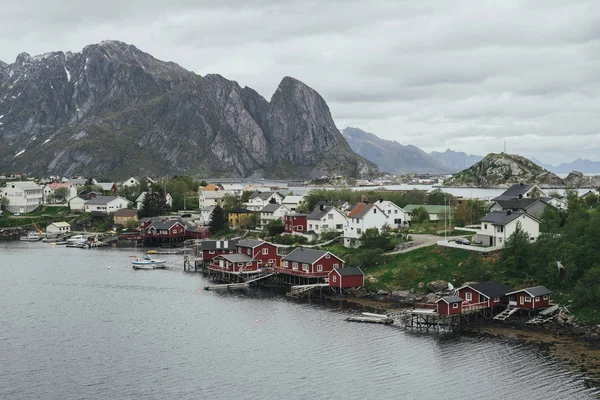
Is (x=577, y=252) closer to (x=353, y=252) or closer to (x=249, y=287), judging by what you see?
(x=353, y=252)

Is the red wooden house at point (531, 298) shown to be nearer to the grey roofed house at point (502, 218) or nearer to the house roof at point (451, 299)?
the house roof at point (451, 299)

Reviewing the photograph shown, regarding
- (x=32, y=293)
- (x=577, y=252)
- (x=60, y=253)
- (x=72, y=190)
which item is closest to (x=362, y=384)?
(x=577, y=252)

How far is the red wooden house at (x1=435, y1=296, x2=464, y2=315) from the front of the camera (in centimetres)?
5275

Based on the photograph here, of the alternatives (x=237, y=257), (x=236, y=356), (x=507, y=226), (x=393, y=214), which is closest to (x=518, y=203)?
(x=393, y=214)

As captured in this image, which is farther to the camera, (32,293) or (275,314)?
(32,293)

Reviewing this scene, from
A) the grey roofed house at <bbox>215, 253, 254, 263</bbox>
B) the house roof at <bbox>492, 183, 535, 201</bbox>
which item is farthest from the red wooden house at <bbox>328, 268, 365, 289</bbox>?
the house roof at <bbox>492, 183, 535, 201</bbox>

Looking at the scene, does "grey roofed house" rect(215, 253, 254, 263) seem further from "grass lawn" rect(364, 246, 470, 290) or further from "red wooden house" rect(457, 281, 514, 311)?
"red wooden house" rect(457, 281, 514, 311)

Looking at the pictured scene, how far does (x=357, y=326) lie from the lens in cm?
5278

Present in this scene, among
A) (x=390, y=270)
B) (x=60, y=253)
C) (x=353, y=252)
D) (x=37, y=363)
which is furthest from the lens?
(x=60, y=253)

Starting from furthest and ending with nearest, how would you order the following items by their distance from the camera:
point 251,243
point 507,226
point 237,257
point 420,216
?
point 420,216 → point 251,243 → point 237,257 → point 507,226

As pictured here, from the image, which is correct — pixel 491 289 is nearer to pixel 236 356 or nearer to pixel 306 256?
pixel 236 356

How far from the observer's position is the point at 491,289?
55469mm

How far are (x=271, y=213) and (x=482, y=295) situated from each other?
61880 millimetres

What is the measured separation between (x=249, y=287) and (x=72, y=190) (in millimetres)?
108888
